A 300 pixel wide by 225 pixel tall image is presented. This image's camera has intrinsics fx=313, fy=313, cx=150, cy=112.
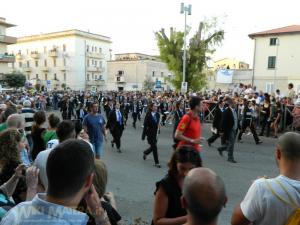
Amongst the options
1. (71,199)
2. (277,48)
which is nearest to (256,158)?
(71,199)

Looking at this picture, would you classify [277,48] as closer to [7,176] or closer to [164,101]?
[164,101]

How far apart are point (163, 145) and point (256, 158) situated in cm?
361

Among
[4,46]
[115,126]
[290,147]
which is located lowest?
[115,126]

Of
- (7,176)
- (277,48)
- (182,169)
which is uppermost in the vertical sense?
(277,48)

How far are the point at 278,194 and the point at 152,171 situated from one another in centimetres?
618

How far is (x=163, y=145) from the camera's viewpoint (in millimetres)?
12164

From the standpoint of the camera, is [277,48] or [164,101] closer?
[164,101]

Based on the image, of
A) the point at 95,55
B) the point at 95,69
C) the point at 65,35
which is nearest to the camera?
the point at 65,35

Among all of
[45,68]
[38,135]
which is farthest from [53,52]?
[38,135]

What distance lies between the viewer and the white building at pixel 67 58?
76.9m

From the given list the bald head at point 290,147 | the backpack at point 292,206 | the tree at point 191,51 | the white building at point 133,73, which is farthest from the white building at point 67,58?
the backpack at point 292,206

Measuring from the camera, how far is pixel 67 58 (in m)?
77.5

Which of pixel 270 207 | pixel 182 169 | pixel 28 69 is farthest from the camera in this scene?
pixel 28 69

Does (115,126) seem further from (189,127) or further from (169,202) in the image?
(169,202)
